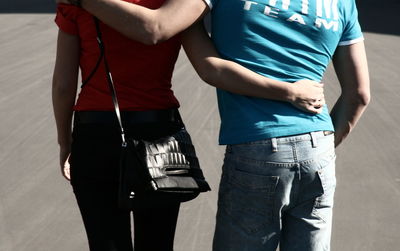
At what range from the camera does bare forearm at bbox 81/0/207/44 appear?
2.63 meters

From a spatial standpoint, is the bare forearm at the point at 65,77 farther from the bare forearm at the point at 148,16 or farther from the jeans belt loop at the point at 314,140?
the jeans belt loop at the point at 314,140

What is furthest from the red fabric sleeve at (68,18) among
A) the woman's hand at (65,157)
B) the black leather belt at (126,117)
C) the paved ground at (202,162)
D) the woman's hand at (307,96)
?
the paved ground at (202,162)

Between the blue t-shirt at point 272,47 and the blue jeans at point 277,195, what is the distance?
1.8 inches

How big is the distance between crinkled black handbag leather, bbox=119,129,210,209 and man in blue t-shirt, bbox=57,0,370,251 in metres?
0.17

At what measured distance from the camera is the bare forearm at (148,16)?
8.64 feet

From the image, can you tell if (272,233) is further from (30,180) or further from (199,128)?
(199,128)

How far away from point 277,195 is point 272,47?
16.9 inches

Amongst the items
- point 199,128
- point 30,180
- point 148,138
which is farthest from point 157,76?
point 199,128

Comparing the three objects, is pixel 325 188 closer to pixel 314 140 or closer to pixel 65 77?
pixel 314 140

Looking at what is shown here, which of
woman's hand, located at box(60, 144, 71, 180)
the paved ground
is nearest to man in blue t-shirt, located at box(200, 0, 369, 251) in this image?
woman's hand, located at box(60, 144, 71, 180)

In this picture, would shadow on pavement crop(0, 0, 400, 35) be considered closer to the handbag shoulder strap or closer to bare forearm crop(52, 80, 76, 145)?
bare forearm crop(52, 80, 76, 145)

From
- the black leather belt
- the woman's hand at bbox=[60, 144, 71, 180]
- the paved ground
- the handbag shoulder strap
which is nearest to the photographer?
the handbag shoulder strap

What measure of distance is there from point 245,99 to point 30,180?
3.42 metres

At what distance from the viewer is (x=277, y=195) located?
2.68 meters
